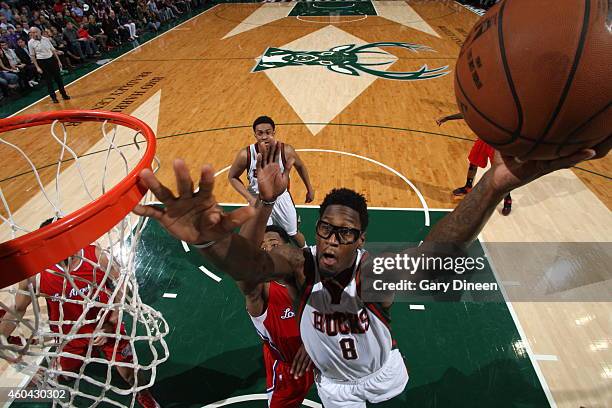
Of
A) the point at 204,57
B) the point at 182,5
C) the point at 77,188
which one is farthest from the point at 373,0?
the point at 77,188

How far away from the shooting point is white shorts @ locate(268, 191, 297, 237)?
372 cm

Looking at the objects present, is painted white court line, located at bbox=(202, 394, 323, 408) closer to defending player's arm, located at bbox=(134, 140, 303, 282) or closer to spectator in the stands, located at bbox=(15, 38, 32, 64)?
defending player's arm, located at bbox=(134, 140, 303, 282)

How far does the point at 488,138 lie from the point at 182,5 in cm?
2000

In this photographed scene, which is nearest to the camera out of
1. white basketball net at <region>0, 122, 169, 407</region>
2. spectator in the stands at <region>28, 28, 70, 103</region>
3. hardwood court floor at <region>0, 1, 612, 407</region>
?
white basketball net at <region>0, 122, 169, 407</region>

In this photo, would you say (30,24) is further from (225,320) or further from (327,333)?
(327,333)

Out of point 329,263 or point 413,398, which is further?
point 413,398

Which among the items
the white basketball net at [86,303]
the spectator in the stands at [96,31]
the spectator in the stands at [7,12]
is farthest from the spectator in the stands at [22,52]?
the spectator in the stands at [96,31]

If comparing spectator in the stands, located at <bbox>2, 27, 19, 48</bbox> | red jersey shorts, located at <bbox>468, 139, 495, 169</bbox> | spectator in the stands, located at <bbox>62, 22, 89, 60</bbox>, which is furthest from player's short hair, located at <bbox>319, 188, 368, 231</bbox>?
spectator in the stands, located at <bbox>62, 22, 89, 60</bbox>

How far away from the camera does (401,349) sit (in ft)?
10.5

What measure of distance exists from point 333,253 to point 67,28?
41.4 ft

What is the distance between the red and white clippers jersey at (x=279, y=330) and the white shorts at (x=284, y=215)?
1.35 metres

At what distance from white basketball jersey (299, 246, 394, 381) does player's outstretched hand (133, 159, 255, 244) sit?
739mm

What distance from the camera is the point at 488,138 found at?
1506 millimetres

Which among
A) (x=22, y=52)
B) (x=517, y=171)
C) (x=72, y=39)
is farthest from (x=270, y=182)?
(x=72, y=39)
